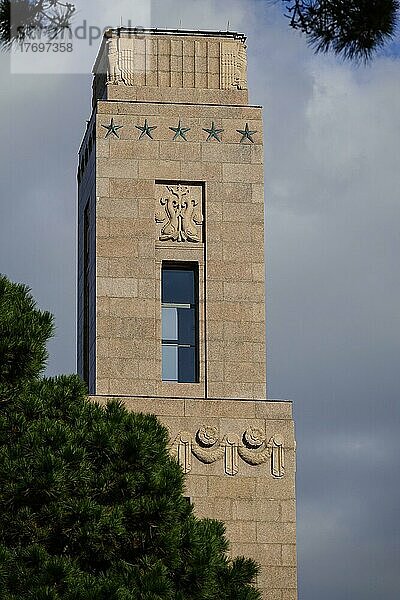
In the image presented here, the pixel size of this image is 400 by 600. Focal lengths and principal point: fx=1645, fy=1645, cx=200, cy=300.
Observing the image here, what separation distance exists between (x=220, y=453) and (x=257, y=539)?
1714mm

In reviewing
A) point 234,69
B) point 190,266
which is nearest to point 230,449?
point 190,266

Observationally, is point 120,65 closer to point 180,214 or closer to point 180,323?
point 180,214

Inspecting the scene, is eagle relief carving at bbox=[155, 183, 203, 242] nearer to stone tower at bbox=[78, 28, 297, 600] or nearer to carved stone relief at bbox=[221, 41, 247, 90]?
stone tower at bbox=[78, 28, 297, 600]

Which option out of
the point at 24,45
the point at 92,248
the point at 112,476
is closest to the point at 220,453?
the point at 92,248

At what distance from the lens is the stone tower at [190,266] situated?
30.0 meters

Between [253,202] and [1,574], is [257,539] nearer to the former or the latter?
[253,202]

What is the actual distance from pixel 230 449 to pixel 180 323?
288 centimetres

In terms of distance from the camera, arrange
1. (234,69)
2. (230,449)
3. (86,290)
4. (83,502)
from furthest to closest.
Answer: (86,290) < (234,69) < (230,449) < (83,502)

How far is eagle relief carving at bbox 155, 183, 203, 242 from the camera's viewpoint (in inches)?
1248

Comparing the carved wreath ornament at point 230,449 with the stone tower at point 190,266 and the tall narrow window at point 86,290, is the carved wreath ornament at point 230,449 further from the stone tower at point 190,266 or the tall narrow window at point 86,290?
the tall narrow window at point 86,290

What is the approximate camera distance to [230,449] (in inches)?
1187

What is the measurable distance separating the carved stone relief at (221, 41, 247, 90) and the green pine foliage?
10279mm

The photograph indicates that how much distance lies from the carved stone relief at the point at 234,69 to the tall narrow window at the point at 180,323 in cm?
381

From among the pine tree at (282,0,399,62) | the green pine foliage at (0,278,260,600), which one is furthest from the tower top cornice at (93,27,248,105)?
the pine tree at (282,0,399,62)
